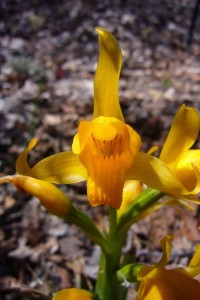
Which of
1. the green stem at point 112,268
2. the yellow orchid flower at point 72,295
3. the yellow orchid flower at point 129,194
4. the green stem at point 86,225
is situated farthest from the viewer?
the yellow orchid flower at point 129,194

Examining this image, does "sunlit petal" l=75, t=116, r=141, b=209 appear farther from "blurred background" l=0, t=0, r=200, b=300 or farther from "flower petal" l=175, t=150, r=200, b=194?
"blurred background" l=0, t=0, r=200, b=300

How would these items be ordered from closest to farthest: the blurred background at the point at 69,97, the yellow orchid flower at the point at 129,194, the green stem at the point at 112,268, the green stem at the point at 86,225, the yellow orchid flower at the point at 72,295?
the yellow orchid flower at the point at 72,295 → the green stem at the point at 86,225 → the green stem at the point at 112,268 → the yellow orchid flower at the point at 129,194 → the blurred background at the point at 69,97

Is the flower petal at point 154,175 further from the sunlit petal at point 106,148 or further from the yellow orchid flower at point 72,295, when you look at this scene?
the yellow orchid flower at point 72,295

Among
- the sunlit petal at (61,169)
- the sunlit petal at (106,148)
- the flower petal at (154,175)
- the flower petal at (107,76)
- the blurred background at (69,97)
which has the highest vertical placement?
the flower petal at (107,76)

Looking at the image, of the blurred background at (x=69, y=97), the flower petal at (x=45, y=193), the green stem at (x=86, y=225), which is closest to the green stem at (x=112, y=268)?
the green stem at (x=86, y=225)

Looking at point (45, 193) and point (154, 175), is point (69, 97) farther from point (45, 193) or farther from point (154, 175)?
point (154, 175)

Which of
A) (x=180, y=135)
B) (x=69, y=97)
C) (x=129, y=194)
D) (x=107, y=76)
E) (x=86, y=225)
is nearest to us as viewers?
(x=107, y=76)

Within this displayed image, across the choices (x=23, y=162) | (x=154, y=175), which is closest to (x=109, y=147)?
(x=154, y=175)
